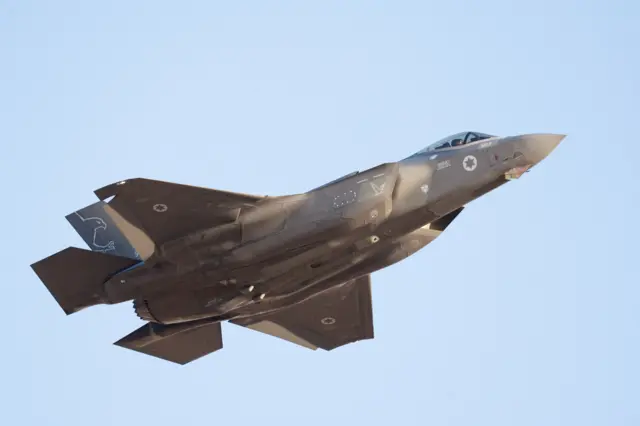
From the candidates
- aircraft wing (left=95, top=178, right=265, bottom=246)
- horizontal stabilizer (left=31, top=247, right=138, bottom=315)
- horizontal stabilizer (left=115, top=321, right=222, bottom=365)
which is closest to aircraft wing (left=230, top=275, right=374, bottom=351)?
horizontal stabilizer (left=115, top=321, right=222, bottom=365)

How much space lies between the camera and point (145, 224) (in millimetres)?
32906

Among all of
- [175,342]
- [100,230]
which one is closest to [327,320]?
[175,342]

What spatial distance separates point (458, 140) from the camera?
33.8m

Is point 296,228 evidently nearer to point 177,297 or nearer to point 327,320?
point 177,297

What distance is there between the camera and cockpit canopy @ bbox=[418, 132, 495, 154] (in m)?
33.7

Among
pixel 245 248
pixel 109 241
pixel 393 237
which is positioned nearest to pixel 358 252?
pixel 393 237

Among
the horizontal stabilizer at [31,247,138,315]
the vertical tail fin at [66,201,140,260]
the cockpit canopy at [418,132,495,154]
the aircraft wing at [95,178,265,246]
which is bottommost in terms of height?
the horizontal stabilizer at [31,247,138,315]

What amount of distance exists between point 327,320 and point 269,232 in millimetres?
8215

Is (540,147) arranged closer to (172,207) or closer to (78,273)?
(172,207)

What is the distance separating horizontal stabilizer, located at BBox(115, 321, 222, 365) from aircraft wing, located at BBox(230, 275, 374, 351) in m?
1.06

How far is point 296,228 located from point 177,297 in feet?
15.1

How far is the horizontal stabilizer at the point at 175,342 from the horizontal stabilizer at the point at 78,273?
3116 mm

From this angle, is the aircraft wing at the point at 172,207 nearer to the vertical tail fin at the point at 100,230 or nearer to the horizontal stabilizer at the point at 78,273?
the horizontal stabilizer at the point at 78,273

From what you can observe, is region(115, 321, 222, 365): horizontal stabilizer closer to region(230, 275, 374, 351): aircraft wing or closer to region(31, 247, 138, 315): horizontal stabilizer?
region(230, 275, 374, 351): aircraft wing
